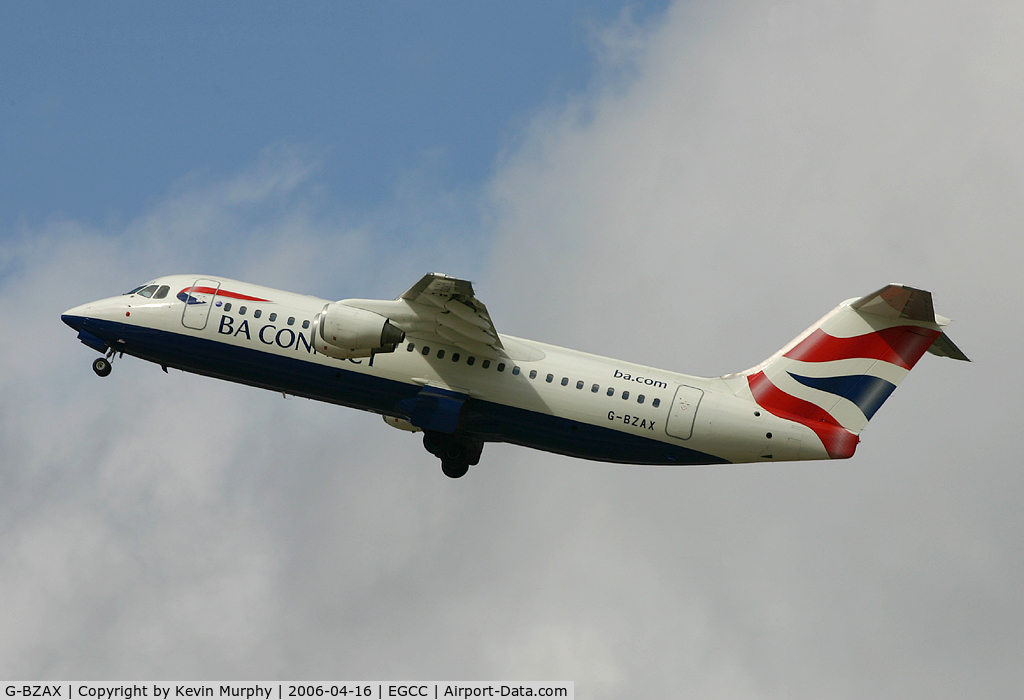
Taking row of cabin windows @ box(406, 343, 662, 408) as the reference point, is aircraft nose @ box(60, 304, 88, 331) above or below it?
above

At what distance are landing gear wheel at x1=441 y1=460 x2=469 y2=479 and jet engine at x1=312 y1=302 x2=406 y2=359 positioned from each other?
4.10 m

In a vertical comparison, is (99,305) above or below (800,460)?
above

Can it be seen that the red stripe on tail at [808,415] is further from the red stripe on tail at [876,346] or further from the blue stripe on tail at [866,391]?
the red stripe on tail at [876,346]

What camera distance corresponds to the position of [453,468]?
2820cm

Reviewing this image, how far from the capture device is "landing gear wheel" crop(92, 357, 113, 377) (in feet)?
94.8

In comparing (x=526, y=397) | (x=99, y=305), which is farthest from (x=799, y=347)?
(x=99, y=305)

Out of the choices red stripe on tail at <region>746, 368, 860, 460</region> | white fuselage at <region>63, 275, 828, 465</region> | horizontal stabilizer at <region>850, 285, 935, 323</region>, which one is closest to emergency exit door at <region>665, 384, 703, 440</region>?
white fuselage at <region>63, 275, 828, 465</region>

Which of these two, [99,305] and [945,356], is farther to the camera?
[99,305]

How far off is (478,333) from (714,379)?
16.7ft

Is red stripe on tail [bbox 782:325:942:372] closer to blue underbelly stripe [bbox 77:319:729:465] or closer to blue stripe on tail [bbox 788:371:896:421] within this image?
blue stripe on tail [bbox 788:371:896:421]

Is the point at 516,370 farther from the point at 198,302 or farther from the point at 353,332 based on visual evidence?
the point at 198,302

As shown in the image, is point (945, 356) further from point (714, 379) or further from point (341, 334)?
point (341, 334)

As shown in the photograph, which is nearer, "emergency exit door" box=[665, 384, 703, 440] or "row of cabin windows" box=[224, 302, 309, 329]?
"emergency exit door" box=[665, 384, 703, 440]

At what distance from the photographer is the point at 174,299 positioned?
27.9 metres
